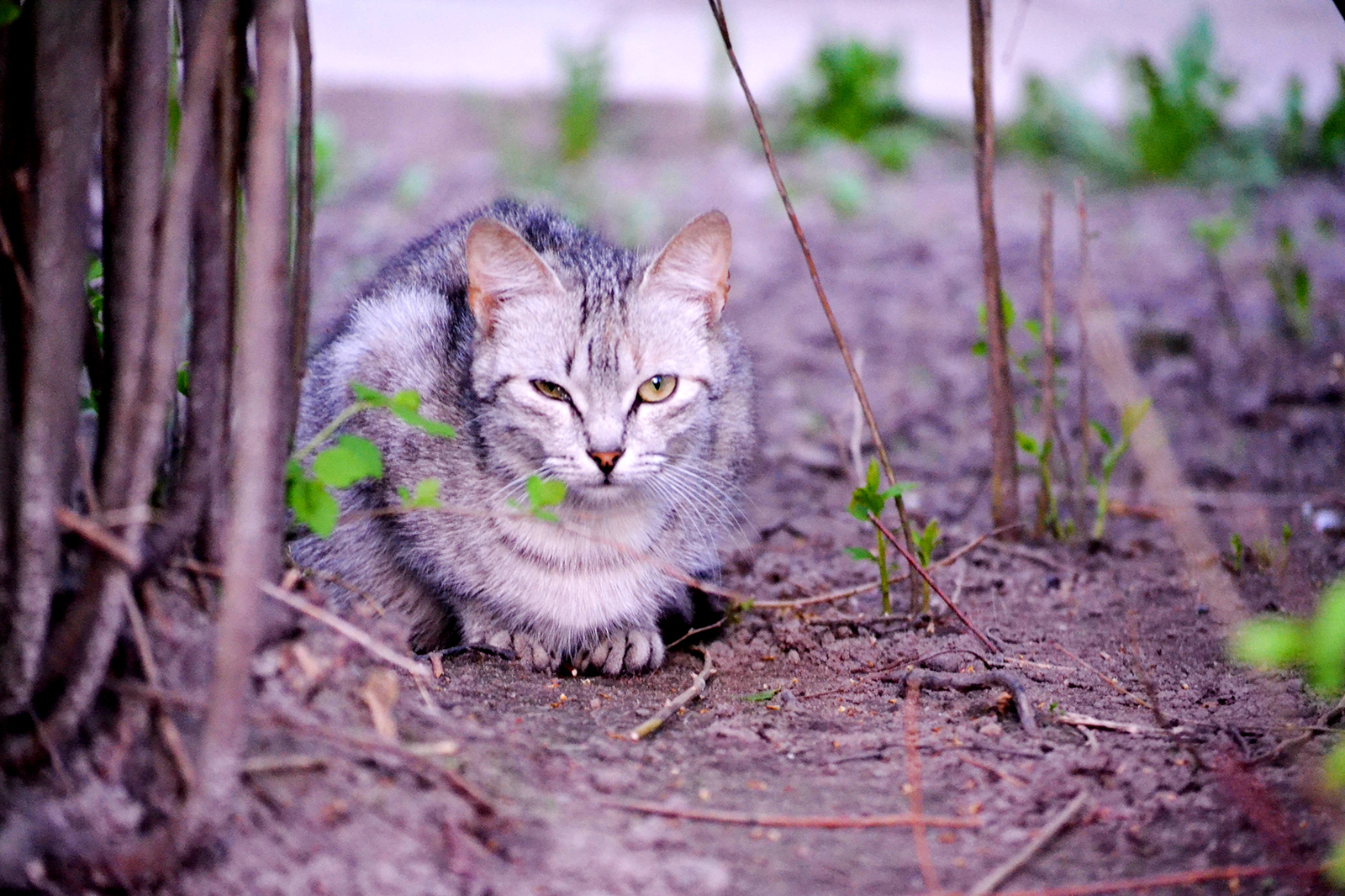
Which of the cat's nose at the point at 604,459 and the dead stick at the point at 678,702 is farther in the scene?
the cat's nose at the point at 604,459

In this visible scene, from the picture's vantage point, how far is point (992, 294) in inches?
126

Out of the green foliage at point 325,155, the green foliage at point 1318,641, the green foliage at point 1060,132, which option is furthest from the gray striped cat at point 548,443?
the green foliage at point 1060,132

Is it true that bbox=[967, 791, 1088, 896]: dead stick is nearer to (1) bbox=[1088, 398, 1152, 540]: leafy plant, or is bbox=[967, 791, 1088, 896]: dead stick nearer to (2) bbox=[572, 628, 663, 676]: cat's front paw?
(2) bbox=[572, 628, 663, 676]: cat's front paw

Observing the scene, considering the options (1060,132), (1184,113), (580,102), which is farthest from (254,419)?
(1060,132)

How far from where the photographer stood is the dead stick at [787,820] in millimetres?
1962

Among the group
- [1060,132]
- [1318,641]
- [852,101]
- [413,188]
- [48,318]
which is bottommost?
[1318,641]

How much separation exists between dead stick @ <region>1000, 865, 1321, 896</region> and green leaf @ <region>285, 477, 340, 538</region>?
4.06 feet

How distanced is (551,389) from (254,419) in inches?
48.2

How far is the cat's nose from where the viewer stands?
271 centimetres

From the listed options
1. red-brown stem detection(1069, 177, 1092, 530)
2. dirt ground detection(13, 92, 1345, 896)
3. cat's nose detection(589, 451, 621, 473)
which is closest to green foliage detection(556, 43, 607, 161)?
dirt ground detection(13, 92, 1345, 896)

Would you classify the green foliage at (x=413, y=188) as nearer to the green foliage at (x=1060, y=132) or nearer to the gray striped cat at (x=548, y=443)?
the gray striped cat at (x=548, y=443)

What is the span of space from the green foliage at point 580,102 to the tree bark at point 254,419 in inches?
224

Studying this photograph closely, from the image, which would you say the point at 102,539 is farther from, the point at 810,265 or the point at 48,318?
the point at 810,265

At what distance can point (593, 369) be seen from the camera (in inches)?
112
